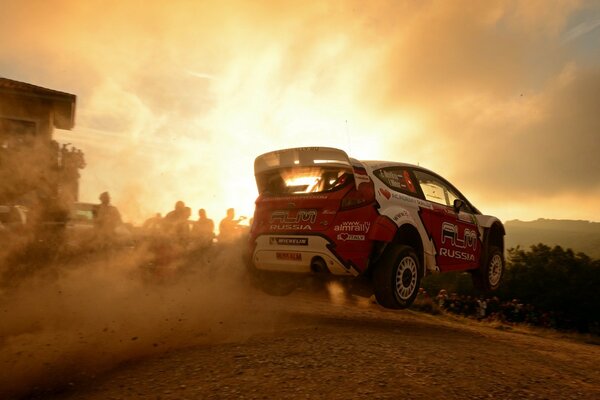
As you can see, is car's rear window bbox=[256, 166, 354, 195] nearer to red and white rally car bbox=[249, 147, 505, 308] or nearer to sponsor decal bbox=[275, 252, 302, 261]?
red and white rally car bbox=[249, 147, 505, 308]

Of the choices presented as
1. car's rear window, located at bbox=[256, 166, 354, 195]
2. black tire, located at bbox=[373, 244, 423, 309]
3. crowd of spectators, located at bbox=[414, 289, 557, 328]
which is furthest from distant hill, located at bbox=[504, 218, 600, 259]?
car's rear window, located at bbox=[256, 166, 354, 195]

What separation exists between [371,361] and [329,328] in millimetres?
1449

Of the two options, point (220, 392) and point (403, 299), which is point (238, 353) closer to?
point (220, 392)

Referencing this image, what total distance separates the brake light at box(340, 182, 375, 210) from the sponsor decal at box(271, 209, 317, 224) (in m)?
0.47

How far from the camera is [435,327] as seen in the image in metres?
6.32

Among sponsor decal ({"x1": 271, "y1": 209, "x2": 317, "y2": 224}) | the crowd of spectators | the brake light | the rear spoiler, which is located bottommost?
the crowd of spectators

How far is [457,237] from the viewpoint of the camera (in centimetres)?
653

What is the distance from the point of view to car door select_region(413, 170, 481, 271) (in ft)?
19.8

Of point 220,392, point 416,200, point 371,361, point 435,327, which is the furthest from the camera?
point 435,327

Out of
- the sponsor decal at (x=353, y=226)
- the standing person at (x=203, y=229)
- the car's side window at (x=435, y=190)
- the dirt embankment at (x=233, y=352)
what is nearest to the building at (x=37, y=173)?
the dirt embankment at (x=233, y=352)

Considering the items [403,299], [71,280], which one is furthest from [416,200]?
[71,280]

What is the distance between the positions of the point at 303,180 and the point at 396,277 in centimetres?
167

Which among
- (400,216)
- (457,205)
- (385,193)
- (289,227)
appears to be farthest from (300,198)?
(457,205)

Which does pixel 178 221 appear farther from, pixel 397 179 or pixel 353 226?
pixel 397 179
